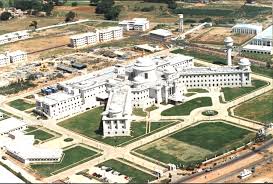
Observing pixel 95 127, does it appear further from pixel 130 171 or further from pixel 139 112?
pixel 130 171

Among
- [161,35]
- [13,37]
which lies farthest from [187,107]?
[13,37]

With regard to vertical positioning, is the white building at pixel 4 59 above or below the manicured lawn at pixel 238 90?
above

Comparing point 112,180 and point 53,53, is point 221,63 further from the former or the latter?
point 112,180

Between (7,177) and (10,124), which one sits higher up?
(10,124)

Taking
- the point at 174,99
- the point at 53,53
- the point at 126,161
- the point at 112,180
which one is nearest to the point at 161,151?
the point at 126,161

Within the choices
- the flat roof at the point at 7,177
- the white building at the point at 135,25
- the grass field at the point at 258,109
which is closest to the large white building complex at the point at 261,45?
the grass field at the point at 258,109

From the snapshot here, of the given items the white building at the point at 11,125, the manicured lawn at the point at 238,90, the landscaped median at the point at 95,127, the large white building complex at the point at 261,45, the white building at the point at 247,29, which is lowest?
the landscaped median at the point at 95,127

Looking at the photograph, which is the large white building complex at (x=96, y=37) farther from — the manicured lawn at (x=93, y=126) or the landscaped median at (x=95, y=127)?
the landscaped median at (x=95, y=127)
